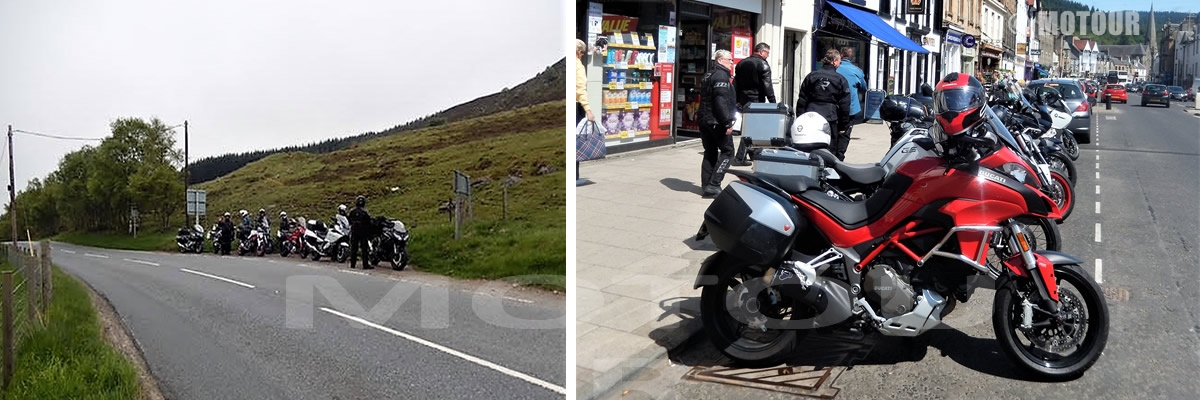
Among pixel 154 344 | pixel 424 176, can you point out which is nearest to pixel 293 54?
pixel 424 176

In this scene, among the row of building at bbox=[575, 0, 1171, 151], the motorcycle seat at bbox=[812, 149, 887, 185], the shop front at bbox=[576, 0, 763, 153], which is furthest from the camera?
the row of building at bbox=[575, 0, 1171, 151]

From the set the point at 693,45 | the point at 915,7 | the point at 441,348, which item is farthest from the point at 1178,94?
the point at 441,348

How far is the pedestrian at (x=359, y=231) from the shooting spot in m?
1.57

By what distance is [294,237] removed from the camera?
1.57 m

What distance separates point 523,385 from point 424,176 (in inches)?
18.0

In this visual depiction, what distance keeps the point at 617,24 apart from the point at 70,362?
37.6 ft

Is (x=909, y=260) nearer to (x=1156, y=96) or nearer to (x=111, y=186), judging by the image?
(x=111, y=186)

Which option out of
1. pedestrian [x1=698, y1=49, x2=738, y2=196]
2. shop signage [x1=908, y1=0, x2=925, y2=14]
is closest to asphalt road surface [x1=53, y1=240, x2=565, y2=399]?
pedestrian [x1=698, y1=49, x2=738, y2=196]

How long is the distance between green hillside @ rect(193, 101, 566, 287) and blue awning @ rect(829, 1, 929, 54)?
20.0 meters

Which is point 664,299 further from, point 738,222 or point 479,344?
point 479,344

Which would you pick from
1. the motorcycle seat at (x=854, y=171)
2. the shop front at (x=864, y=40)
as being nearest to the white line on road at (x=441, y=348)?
the motorcycle seat at (x=854, y=171)

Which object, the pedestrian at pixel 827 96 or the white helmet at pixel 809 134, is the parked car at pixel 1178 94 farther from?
the white helmet at pixel 809 134

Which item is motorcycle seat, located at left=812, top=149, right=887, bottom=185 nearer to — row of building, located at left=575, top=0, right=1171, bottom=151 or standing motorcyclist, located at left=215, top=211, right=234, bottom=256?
standing motorcyclist, located at left=215, top=211, right=234, bottom=256

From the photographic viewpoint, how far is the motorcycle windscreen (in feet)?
13.6
